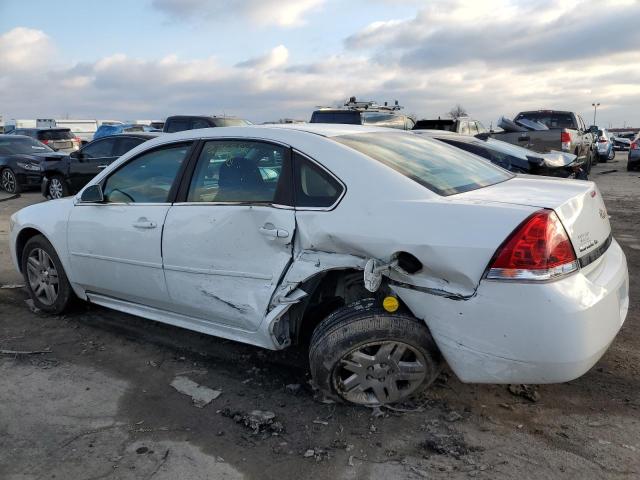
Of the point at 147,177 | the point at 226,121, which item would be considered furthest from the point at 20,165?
the point at 147,177

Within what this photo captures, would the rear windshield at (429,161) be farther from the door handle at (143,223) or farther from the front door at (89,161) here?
the front door at (89,161)

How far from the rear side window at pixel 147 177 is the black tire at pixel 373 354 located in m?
1.55

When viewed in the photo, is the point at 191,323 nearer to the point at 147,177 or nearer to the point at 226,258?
the point at 226,258

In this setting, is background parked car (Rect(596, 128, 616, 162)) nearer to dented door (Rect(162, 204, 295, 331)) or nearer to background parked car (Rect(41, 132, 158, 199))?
background parked car (Rect(41, 132, 158, 199))

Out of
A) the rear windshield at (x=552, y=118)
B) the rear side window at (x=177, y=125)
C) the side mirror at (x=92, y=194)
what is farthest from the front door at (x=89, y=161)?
the rear windshield at (x=552, y=118)

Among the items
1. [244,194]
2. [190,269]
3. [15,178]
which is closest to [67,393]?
[190,269]

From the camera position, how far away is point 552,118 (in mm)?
15961

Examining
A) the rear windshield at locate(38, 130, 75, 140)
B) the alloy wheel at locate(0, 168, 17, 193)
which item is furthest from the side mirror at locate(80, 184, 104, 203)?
the rear windshield at locate(38, 130, 75, 140)

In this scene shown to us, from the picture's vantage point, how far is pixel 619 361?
356cm

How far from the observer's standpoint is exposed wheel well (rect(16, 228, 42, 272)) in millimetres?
4678

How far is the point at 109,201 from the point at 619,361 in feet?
12.3

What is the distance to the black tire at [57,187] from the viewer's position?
11413mm

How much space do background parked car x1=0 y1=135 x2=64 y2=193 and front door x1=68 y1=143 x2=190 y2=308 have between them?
9035 millimetres

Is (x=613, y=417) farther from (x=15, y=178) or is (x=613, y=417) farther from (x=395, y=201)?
(x=15, y=178)
